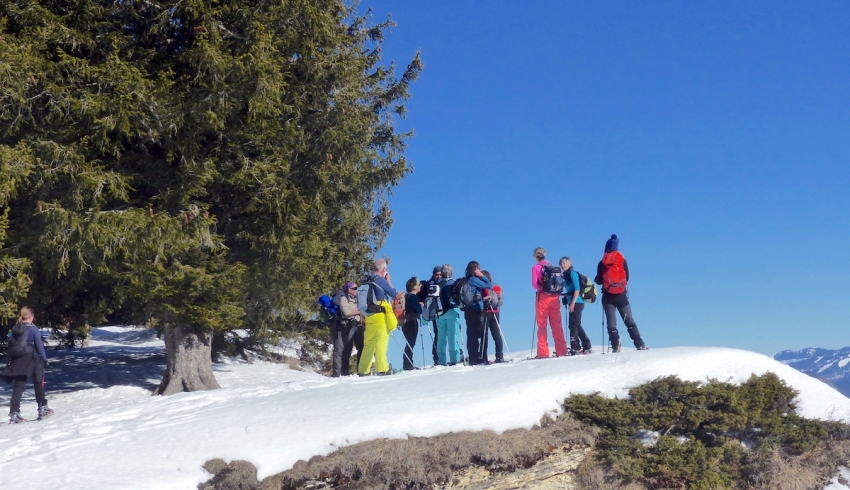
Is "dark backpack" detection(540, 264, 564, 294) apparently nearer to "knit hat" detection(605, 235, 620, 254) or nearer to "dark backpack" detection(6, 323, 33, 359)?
"knit hat" detection(605, 235, 620, 254)

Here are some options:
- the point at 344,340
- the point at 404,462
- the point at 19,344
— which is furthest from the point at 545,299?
the point at 19,344

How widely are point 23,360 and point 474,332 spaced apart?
7.15 meters

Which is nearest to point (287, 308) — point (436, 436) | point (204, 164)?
point (204, 164)

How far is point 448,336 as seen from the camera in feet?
42.2

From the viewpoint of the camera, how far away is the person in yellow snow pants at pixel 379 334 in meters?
11.5

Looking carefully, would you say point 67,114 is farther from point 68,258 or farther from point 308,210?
point 308,210

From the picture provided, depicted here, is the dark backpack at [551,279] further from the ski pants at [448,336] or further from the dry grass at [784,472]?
the dry grass at [784,472]

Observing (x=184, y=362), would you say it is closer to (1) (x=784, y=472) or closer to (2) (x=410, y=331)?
(2) (x=410, y=331)

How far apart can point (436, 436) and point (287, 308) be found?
6.11 meters

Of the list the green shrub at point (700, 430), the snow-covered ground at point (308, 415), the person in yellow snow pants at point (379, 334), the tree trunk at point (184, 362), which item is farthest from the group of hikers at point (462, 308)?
the green shrub at point (700, 430)

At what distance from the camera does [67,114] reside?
1050 centimetres

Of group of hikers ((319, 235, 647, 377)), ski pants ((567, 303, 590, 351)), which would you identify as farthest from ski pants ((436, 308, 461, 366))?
ski pants ((567, 303, 590, 351))

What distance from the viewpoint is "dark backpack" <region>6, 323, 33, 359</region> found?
10.4 metres

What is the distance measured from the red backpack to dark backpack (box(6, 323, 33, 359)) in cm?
912
